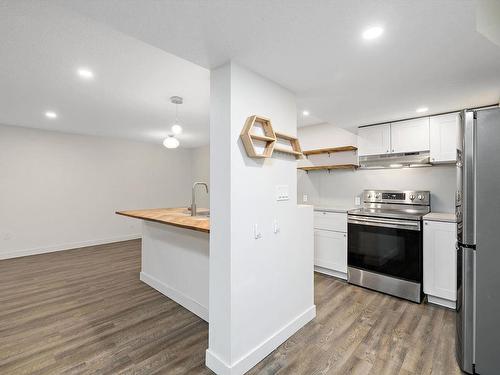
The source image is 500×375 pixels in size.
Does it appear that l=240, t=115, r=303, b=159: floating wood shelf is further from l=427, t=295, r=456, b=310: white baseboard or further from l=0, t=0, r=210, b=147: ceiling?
l=427, t=295, r=456, b=310: white baseboard

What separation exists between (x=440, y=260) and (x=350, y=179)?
1.70 m

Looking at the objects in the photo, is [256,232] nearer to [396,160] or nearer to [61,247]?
[396,160]

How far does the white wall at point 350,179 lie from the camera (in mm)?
3217

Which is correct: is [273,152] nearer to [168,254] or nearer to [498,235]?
[498,235]

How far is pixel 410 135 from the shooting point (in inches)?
126

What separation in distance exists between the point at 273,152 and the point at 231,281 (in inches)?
42.4

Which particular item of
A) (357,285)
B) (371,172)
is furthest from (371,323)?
(371,172)

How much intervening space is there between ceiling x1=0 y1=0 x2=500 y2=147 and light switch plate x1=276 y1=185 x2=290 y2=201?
3.00 ft

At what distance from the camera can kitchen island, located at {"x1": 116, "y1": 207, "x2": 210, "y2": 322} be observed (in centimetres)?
248

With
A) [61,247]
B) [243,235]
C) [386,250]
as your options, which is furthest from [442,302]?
[61,247]

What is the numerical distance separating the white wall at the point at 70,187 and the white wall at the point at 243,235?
490 centimetres

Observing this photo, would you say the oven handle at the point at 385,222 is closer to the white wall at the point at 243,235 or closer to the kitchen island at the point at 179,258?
the white wall at the point at 243,235

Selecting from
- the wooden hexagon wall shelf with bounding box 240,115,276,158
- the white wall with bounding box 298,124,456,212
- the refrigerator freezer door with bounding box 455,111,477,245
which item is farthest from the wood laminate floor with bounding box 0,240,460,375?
the wooden hexagon wall shelf with bounding box 240,115,276,158

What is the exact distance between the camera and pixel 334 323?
240 centimetres
